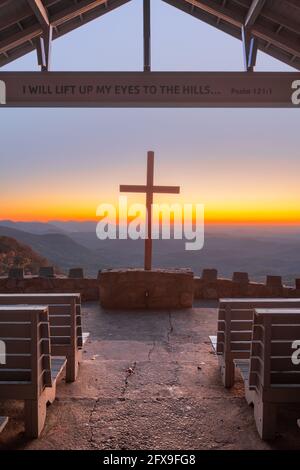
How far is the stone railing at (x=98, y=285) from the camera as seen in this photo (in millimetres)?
7375

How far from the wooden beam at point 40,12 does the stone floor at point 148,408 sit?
3.95 m

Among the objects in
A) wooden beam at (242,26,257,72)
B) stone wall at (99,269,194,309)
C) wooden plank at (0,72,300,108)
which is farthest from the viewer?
stone wall at (99,269,194,309)

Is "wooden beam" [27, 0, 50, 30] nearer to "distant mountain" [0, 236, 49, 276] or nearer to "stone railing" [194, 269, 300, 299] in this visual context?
"stone railing" [194, 269, 300, 299]

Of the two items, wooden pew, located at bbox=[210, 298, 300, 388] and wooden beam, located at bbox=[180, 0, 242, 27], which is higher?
wooden beam, located at bbox=[180, 0, 242, 27]

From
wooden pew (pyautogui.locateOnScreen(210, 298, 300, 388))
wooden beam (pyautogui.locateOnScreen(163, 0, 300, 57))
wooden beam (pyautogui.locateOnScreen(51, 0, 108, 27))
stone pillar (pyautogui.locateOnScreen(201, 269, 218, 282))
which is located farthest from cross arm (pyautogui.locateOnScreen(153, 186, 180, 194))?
wooden pew (pyautogui.locateOnScreen(210, 298, 300, 388))

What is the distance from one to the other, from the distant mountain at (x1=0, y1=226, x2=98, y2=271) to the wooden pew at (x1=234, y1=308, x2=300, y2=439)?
1003 inches

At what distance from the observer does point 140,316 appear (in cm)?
625

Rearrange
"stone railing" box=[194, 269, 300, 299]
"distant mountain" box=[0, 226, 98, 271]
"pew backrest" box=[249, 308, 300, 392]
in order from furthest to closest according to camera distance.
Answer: "distant mountain" box=[0, 226, 98, 271], "stone railing" box=[194, 269, 300, 299], "pew backrest" box=[249, 308, 300, 392]

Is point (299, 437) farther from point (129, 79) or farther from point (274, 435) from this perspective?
point (129, 79)

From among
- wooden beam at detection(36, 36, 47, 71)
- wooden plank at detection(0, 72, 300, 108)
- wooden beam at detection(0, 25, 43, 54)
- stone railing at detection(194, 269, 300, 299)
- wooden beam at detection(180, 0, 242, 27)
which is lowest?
stone railing at detection(194, 269, 300, 299)

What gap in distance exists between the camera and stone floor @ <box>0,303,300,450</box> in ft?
8.02

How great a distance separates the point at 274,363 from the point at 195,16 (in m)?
4.94
